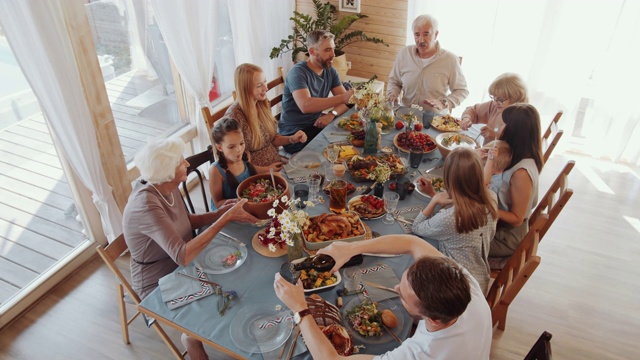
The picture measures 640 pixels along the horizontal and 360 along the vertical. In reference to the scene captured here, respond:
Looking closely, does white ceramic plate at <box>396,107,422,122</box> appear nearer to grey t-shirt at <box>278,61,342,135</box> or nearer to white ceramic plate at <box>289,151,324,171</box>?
grey t-shirt at <box>278,61,342,135</box>

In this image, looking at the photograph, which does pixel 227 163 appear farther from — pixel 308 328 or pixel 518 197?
pixel 518 197

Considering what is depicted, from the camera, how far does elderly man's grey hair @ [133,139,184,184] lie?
1.92 meters

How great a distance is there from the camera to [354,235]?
198 centimetres

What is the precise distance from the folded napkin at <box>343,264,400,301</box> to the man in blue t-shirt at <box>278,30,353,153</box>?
1646 mm

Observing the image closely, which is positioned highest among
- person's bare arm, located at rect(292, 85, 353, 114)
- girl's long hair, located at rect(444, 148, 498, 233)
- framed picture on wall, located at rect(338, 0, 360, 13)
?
framed picture on wall, located at rect(338, 0, 360, 13)

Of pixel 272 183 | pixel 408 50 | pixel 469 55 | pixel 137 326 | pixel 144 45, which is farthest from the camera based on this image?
pixel 469 55

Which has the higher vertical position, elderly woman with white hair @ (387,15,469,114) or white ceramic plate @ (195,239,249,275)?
elderly woman with white hair @ (387,15,469,114)

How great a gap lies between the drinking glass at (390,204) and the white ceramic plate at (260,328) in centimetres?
77

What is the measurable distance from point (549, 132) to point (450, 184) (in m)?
1.44

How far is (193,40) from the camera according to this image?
3.45 m

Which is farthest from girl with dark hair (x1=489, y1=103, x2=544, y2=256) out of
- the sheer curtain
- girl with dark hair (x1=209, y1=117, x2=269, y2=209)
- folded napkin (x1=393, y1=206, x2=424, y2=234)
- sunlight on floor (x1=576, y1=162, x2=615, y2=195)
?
the sheer curtain

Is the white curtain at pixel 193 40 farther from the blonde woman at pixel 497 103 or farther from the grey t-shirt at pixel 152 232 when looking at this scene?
the blonde woman at pixel 497 103

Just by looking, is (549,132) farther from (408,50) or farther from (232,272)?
(232,272)

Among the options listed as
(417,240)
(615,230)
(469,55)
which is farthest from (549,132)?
(469,55)
